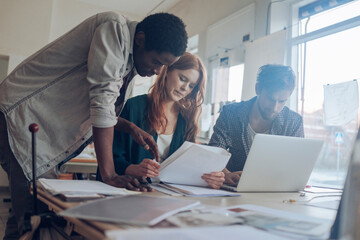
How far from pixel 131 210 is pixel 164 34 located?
26.0 inches

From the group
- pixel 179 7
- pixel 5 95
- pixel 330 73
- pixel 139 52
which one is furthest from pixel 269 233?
pixel 179 7

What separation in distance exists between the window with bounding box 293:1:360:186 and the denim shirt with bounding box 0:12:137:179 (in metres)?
2.24

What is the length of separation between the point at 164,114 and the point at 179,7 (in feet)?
14.2

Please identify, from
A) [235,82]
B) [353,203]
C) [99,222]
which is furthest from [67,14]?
[353,203]

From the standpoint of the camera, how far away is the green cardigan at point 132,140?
140cm

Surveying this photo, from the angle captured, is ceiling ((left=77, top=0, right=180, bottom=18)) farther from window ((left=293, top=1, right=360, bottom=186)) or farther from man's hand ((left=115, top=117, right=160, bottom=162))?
man's hand ((left=115, top=117, right=160, bottom=162))

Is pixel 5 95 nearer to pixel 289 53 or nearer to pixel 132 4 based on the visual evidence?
pixel 289 53

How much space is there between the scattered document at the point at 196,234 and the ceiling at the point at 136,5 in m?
5.36

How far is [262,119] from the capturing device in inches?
70.4

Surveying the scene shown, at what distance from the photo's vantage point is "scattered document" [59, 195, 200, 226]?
61 centimetres

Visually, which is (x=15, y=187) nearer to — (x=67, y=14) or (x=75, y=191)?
(x=75, y=191)

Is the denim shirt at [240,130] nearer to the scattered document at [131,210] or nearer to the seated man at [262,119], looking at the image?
the seated man at [262,119]

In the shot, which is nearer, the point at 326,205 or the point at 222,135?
the point at 326,205

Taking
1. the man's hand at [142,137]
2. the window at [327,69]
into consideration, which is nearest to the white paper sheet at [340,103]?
the window at [327,69]
